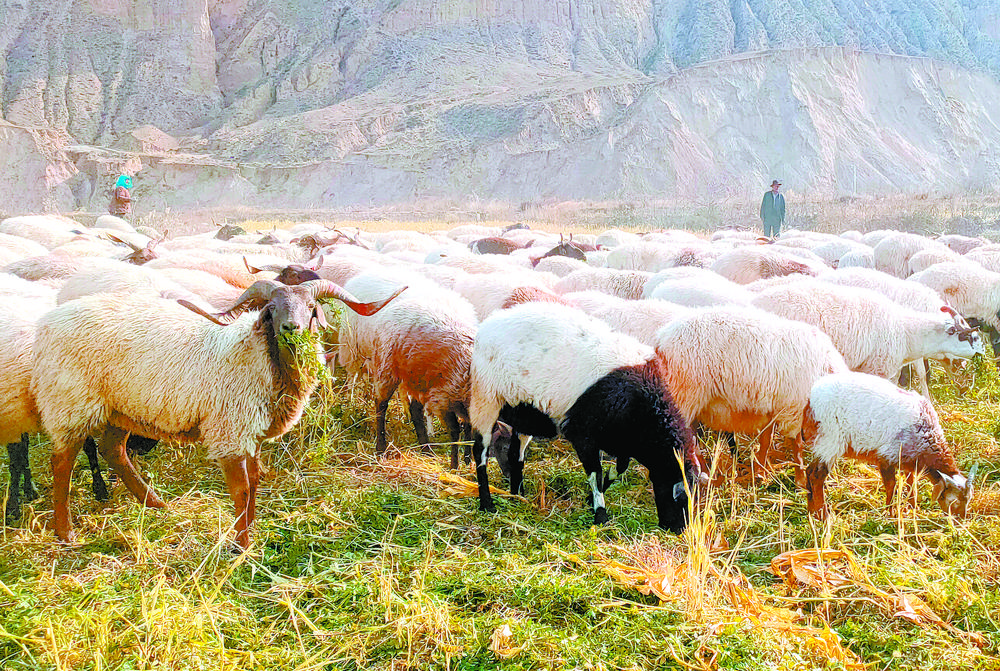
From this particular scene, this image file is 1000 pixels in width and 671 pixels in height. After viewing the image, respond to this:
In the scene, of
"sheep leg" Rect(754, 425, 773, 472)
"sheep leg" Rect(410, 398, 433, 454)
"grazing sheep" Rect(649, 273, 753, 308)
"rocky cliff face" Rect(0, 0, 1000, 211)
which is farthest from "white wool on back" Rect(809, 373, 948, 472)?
"rocky cliff face" Rect(0, 0, 1000, 211)

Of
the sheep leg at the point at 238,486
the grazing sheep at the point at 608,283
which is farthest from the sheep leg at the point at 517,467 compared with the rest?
the grazing sheep at the point at 608,283

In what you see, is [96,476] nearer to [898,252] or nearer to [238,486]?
[238,486]

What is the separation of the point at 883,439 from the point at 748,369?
1038mm

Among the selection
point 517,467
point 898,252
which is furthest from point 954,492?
point 898,252

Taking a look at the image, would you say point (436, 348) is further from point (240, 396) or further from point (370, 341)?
point (240, 396)

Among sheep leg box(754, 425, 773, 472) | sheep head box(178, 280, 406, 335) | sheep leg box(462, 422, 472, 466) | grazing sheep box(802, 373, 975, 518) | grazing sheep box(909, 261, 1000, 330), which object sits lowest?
sheep leg box(462, 422, 472, 466)

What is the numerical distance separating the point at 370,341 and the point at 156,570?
281 cm

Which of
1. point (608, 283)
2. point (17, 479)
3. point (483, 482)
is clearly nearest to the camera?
point (17, 479)

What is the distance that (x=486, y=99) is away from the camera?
48469mm

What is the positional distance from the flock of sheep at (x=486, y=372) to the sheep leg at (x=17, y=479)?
2cm

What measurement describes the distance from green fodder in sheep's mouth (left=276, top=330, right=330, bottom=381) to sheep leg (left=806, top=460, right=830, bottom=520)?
10.6ft

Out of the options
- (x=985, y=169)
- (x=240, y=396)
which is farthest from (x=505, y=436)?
(x=985, y=169)

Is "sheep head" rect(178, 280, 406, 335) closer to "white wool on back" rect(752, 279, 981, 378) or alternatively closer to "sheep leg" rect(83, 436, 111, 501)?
"sheep leg" rect(83, 436, 111, 501)

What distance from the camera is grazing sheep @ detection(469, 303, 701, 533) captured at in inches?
199
